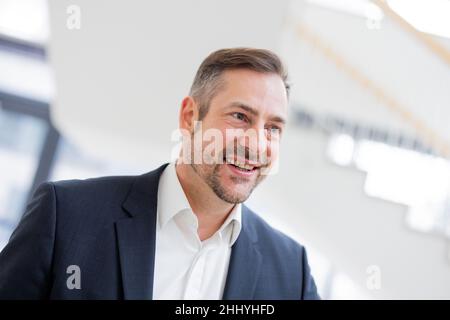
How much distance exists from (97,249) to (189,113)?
448 millimetres

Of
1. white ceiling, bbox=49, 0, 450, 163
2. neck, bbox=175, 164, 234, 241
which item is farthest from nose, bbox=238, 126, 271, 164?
white ceiling, bbox=49, 0, 450, 163

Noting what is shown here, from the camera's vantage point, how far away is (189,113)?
1312 mm

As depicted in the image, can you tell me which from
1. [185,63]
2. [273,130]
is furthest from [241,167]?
[185,63]

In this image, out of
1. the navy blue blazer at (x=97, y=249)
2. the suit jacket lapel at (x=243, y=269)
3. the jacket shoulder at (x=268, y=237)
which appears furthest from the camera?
the jacket shoulder at (x=268, y=237)

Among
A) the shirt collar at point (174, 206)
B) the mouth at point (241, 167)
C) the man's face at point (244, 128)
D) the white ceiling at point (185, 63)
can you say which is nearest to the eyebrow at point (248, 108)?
the man's face at point (244, 128)

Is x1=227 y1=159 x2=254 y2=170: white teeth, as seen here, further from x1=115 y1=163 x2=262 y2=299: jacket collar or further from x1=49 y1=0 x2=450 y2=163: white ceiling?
x1=49 y1=0 x2=450 y2=163: white ceiling

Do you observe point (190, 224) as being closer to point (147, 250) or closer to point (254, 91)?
point (147, 250)

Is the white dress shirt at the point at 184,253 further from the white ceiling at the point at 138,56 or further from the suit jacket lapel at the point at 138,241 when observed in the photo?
the white ceiling at the point at 138,56

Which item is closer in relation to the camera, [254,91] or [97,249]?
[97,249]

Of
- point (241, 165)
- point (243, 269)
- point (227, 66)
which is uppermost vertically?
point (227, 66)

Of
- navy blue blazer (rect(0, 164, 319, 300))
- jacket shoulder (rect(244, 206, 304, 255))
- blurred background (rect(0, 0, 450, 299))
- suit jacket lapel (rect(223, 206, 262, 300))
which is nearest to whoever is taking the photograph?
navy blue blazer (rect(0, 164, 319, 300))

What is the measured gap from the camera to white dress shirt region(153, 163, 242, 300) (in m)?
1.15

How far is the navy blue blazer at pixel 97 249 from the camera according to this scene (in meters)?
1.04

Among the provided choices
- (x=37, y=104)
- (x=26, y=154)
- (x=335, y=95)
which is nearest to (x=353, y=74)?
(x=335, y=95)
